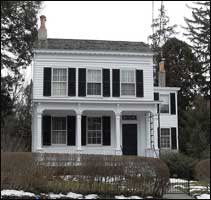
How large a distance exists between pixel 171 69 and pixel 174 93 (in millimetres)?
12290

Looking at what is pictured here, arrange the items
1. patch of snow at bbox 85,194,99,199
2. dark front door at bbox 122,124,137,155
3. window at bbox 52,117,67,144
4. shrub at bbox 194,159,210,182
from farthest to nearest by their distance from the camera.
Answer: dark front door at bbox 122,124,137,155 → window at bbox 52,117,67,144 → shrub at bbox 194,159,210,182 → patch of snow at bbox 85,194,99,199

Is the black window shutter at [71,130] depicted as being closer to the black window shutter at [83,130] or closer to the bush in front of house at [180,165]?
the black window shutter at [83,130]

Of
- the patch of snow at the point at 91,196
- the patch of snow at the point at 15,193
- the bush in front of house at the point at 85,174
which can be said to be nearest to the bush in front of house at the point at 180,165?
the bush in front of house at the point at 85,174

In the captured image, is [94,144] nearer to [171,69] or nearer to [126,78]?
[126,78]

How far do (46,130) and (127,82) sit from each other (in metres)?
5.75

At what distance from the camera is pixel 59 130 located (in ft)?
91.1

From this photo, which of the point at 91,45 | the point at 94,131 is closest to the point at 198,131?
the point at 94,131

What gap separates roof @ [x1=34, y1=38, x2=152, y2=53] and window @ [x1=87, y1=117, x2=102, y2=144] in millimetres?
4483

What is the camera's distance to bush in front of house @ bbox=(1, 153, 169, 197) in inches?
659

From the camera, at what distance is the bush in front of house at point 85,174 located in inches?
659

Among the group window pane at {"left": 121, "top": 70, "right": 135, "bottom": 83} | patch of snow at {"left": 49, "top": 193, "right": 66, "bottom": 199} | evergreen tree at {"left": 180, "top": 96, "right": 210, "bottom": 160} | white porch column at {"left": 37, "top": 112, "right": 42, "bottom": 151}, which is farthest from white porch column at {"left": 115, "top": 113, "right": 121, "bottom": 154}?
patch of snow at {"left": 49, "top": 193, "right": 66, "bottom": 199}

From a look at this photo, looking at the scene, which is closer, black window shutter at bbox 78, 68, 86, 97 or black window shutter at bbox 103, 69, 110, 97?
black window shutter at bbox 78, 68, 86, 97

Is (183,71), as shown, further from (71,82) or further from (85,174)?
(85,174)

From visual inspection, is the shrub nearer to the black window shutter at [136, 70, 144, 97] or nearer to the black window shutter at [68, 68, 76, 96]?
the black window shutter at [136, 70, 144, 97]
